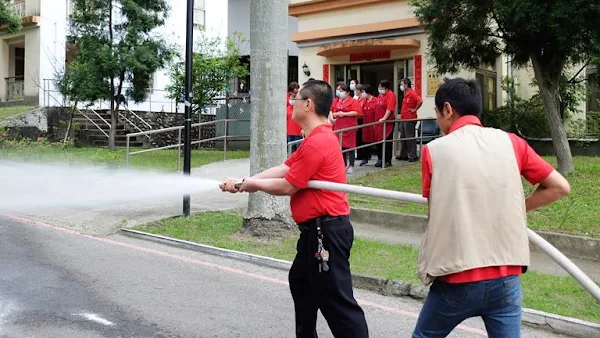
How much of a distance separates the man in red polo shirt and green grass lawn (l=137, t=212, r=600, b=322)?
2.70 meters

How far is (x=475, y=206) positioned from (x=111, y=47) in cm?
1933

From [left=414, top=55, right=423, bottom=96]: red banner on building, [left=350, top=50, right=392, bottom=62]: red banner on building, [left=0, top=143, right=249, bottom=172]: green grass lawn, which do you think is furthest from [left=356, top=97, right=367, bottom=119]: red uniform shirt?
[left=0, top=143, right=249, bottom=172]: green grass lawn

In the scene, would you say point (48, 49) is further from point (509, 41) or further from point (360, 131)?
point (509, 41)

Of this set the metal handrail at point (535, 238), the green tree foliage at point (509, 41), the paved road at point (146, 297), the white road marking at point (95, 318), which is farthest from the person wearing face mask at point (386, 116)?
the metal handrail at point (535, 238)

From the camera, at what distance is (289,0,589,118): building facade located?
17.0 meters

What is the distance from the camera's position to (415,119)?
47.8 ft

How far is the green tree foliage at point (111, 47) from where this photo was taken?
20578 millimetres

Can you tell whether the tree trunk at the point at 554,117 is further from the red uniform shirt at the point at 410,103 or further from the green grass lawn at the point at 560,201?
the red uniform shirt at the point at 410,103

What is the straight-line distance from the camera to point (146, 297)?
6.54 metres

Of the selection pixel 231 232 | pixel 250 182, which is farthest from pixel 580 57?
pixel 250 182

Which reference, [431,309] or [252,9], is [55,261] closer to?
[252,9]

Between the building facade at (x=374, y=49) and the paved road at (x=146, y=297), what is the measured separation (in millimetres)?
10026

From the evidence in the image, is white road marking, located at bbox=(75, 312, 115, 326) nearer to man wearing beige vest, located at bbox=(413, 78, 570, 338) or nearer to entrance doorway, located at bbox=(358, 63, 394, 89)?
man wearing beige vest, located at bbox=(413, 78, 570, 338)

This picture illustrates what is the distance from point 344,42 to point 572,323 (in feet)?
42.6
